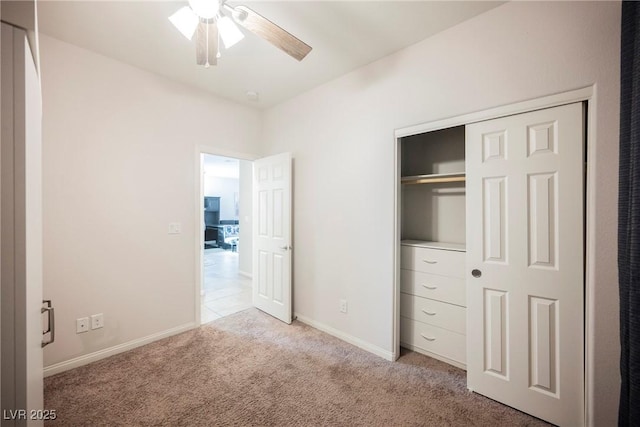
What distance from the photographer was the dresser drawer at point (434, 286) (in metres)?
2.20

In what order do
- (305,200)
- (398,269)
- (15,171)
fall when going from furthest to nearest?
(305,200), (398,269), (15,171)

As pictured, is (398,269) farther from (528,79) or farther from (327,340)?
(528,79)

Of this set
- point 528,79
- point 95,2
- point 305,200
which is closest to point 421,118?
point 528,79

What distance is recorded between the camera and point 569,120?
1555 mm

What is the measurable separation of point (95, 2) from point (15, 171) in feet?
6.01

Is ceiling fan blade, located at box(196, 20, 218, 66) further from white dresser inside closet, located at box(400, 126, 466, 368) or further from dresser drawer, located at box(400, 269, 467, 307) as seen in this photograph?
dresser drawer, located at box(400, 269, 467, 307)

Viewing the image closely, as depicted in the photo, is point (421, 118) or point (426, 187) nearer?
point (421, 118)

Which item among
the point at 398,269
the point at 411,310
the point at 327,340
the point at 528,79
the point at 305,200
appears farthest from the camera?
the point at 305,200

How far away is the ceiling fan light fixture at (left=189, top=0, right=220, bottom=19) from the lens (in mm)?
1438

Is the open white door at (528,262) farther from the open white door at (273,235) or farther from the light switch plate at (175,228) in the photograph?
the light switch plate at (175,228)

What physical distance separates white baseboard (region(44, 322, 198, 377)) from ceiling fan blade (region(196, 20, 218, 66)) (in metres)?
2.59

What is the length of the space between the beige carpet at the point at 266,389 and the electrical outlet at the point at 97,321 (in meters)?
0.31

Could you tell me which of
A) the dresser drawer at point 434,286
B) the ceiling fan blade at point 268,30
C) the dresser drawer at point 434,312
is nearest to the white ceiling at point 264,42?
the ceiling fan blade at point 268,30

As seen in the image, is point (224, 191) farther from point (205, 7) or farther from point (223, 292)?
point (205, 7)
